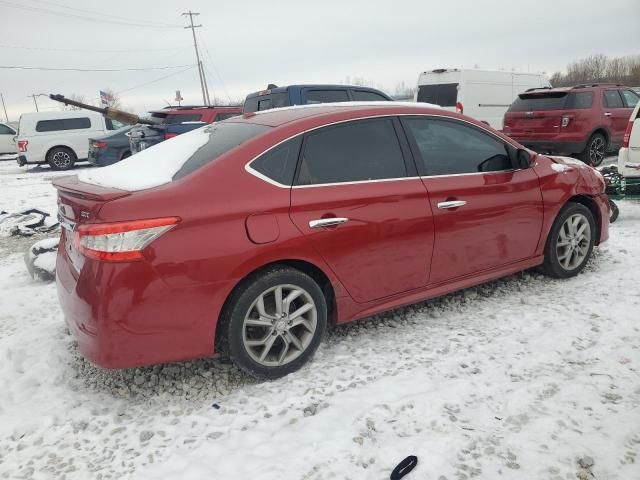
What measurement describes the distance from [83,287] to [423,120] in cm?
254

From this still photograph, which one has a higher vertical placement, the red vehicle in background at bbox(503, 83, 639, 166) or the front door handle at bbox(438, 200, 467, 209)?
the red vehicle in background at bbox(503, 83, 639, 166)

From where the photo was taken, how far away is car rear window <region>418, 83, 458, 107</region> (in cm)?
1297

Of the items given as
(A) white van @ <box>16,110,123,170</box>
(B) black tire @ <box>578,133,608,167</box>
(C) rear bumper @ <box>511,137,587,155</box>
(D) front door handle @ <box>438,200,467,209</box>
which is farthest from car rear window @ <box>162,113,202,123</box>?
(D) front door handle @ <box>438,200,467,209</box>

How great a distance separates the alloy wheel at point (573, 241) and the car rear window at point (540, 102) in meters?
6.66

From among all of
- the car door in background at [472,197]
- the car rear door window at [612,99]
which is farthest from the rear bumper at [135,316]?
the car rear door window at [612,99]

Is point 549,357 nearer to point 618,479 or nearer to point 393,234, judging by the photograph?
point 618,479

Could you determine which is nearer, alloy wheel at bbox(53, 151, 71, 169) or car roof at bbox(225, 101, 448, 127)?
car roof at bbox(225, 101, 448, 127)

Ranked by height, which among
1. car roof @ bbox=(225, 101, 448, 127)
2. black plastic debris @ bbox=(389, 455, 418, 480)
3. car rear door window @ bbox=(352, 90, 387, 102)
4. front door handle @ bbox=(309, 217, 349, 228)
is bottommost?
black plastic debris @ bbox=(389, 455, 418, 480)

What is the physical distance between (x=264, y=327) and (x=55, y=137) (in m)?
16.1

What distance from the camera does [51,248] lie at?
4.93 m

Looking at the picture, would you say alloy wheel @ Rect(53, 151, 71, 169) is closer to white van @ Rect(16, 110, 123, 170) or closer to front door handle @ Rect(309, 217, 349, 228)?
white van @ Rect(16, 110, 123, 170)

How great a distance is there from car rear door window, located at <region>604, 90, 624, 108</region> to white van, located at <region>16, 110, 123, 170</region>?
15081mm

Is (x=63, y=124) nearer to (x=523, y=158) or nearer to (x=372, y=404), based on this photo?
(x=523, y=158)

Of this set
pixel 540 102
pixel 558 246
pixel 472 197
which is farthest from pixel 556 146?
pixel 472 197
